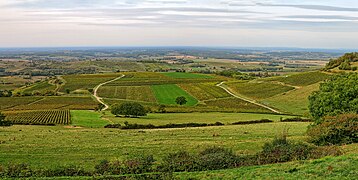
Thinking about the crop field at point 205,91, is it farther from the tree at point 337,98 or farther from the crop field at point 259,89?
the tree at point 337,98

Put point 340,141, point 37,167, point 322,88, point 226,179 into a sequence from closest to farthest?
point 226,179 < point 37,167 < point 340,141 < point 322,88

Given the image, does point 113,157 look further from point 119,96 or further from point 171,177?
point 119,96

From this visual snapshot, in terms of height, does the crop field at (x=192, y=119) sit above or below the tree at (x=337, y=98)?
below

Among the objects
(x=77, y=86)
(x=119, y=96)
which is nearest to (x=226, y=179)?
(x=119, y=96)

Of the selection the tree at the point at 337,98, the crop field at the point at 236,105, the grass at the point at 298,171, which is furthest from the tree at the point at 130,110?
the grass at the point at 298,171

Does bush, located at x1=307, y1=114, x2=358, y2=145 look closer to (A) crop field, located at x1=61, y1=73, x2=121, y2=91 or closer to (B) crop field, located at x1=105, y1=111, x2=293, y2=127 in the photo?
(B) crop field, located at x1=105, y1=111, x2=293, y2=127
